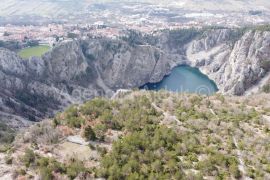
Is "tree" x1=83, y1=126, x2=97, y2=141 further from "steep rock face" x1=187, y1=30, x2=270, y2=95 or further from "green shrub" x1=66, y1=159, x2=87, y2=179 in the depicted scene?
"steep rock face" x1=187, y1=30, x2=270, y2=95

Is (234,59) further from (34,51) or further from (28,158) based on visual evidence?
(28,158)

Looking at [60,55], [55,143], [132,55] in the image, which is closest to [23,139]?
[55,143]

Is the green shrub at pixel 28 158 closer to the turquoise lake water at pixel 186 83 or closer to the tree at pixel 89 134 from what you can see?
the tree at pixel 89 134

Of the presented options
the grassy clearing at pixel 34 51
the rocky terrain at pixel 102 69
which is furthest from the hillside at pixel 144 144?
the grassy clearing at pixel 34 51

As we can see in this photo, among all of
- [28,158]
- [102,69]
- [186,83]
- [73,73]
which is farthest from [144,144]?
[186,83]

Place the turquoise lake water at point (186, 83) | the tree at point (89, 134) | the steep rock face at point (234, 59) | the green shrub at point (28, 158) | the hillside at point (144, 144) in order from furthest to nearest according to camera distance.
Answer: the turquoise lake water at point (186, 83), the steep rock face at point (234, 59), the tree at point (89, 134), the green shrub at point (28, 158), the hillside at point (144, 144)

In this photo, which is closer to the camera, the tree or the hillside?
the hillside

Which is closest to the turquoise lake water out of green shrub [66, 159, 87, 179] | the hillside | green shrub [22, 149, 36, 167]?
the hillside
